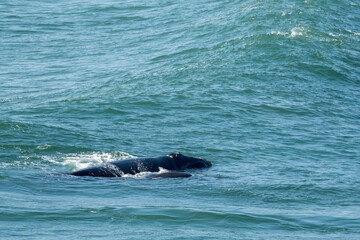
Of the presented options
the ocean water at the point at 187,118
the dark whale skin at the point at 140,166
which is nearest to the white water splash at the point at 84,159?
the ocean water at the point at 187,118

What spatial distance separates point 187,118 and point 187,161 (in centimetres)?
654

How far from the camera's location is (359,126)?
23.4 m

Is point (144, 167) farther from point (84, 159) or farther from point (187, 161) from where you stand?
point (84, 159)

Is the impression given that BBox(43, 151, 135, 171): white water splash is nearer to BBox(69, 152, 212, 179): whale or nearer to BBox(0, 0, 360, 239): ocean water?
BBox(0, 0, 360, 239): ocean water

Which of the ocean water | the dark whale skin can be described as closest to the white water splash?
the ocean water

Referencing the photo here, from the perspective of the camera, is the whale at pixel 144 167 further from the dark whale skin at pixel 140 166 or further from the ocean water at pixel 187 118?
the ocean water at pixel 187 118

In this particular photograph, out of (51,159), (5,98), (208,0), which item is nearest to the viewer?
(51,159)

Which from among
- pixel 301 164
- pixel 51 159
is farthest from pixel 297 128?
pixel 51 159

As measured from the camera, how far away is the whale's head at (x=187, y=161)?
1627 centimetres

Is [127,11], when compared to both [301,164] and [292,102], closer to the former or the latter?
[292,102]

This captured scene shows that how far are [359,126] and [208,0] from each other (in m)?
26.0

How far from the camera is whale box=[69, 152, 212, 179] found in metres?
15.1

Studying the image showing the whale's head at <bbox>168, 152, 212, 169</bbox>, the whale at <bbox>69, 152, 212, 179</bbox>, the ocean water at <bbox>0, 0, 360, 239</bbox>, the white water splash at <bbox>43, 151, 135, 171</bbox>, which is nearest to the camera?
the ocean water at <bbox>0, 0, 360, 239</bbox>

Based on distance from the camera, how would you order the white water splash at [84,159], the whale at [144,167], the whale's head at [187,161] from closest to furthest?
the whale at [144,167], the whale's head at [187,161], the white water splash at [84,159]
